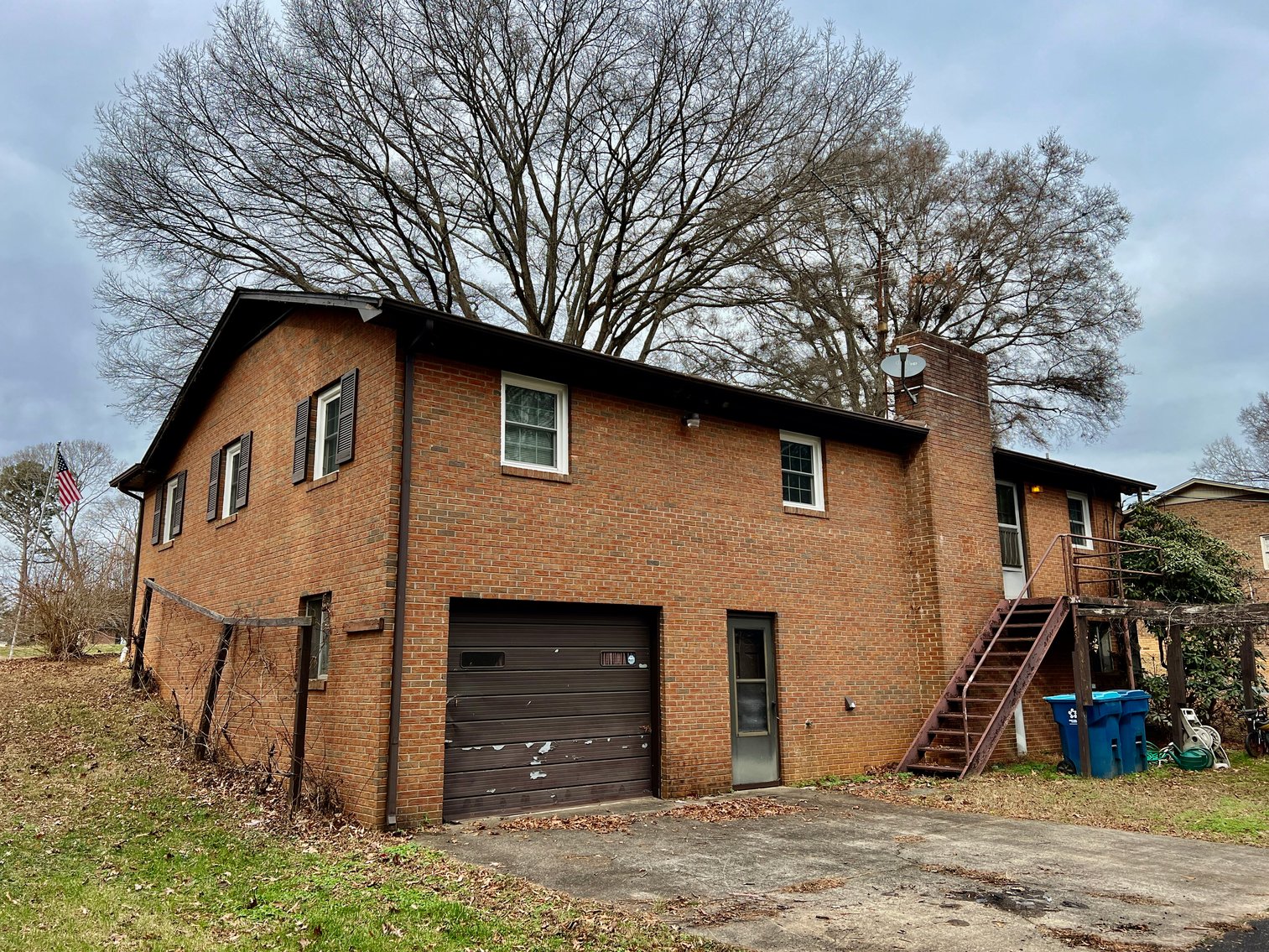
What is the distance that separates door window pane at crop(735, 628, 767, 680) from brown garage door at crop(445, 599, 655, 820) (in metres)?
1.51

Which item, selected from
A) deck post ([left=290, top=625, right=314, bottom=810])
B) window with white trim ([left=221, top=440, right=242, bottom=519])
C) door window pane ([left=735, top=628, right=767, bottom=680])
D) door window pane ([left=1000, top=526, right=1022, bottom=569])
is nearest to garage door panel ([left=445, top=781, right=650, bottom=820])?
deck post ([left=290, top=625, right=314, bottom=810])

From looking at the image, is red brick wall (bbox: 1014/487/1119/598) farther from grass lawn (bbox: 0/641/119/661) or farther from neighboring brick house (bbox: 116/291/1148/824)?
grass lawn (bbox: 0/641/119/661)

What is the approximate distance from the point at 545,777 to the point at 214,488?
26.6 feet

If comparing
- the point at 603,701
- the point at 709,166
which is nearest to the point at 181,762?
the point at 603,701

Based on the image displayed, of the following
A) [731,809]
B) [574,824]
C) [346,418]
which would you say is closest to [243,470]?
[346,418]

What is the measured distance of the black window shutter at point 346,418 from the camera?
10.4 metres

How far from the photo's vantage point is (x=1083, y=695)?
1336 centimetres

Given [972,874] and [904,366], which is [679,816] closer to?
[972,874]

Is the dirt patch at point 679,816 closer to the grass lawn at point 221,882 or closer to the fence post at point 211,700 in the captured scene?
the grass lawn at point 221,882

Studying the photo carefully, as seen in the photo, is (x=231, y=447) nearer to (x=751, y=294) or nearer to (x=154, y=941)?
(x=154, y=941)

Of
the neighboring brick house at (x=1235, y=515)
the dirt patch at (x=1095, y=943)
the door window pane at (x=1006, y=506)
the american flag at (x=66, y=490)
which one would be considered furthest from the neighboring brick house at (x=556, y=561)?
the neighboring brick house at (x=1235, y=515)

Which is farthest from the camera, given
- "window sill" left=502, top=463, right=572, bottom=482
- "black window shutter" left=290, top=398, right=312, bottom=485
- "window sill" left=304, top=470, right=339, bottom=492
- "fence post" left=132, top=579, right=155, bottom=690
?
"fence post" left=132, top=579, right=155, bottom=690

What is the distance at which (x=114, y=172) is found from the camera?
16.7 m

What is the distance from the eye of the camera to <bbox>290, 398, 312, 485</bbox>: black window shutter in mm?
11602
